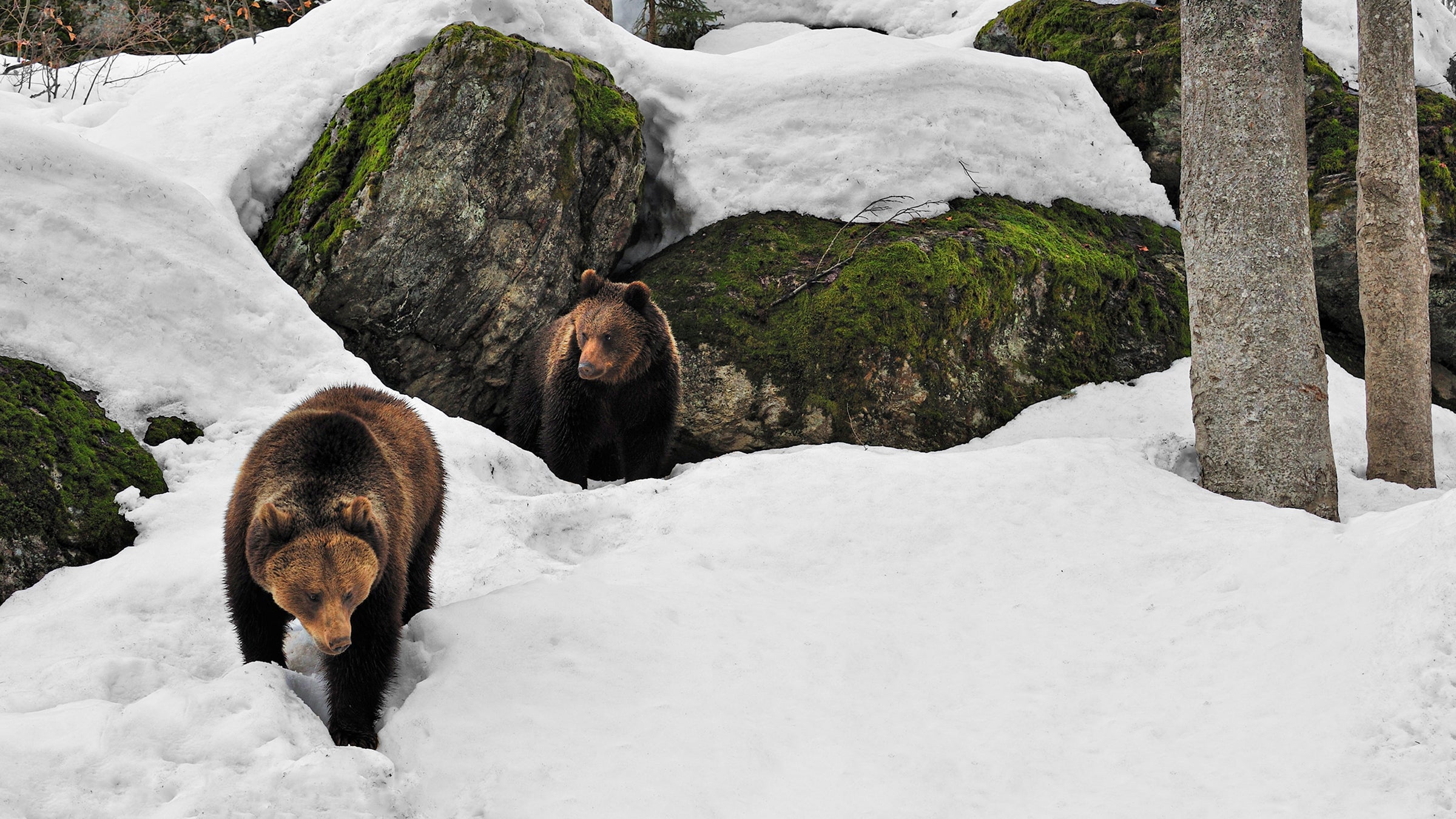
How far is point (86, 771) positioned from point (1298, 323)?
6571mm

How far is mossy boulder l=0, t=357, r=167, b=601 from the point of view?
409 centimetres

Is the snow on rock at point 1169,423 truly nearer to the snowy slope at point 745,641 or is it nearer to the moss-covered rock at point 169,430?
the snowy slope at point 745,641

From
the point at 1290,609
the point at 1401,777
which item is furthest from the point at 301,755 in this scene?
the point at 1290,609

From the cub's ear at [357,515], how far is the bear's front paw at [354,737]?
0.75 m

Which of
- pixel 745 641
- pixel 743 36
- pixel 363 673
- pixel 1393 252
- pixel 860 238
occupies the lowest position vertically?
pixel 745 641

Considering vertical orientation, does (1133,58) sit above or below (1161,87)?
above

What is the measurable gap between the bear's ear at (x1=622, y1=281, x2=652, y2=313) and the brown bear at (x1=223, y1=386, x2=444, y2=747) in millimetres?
3431

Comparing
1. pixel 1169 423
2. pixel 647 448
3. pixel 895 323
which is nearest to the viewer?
pixel 647 448

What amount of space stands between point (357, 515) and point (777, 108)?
25.0ft

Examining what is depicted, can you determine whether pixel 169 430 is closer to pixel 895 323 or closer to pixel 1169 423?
pixel 895 323

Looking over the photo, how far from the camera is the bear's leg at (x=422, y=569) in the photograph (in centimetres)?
423

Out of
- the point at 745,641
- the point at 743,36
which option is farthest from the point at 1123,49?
the point at 745,641

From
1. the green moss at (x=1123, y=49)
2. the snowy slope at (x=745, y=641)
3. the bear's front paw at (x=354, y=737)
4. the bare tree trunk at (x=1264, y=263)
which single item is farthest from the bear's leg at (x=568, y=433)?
the green moss at (x=1123, y=49)

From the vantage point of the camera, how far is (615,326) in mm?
7078
